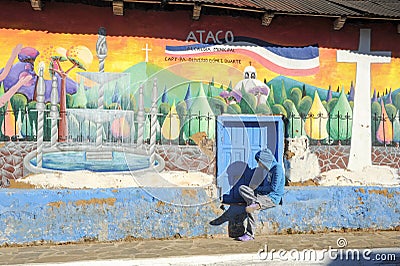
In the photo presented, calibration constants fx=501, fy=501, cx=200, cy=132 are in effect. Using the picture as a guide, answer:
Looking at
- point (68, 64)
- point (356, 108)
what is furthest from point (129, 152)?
point (356, 108)

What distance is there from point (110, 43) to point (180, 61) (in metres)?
1.18

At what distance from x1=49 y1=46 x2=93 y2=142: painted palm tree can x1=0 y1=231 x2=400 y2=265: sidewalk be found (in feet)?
5.90

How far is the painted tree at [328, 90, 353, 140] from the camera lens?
8805mm

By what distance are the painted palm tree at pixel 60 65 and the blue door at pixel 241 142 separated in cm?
242

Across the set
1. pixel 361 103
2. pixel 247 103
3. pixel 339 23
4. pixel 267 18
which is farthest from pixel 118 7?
pixel 361 103

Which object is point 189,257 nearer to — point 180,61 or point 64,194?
point 64,194

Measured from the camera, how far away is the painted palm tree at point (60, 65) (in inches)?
315

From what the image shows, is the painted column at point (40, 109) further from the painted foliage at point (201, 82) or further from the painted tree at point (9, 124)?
the painted tree at point (9, 124)

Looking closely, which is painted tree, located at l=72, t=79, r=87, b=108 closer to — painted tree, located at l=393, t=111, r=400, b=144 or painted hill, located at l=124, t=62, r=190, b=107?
painted hill, located at l=124, t=62, r=190, b=107

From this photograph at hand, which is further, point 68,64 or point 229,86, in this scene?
point 229,86

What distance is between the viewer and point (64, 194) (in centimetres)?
797

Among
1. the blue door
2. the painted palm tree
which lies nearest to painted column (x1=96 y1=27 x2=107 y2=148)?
the painted palm tree

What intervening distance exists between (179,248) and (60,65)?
136 inches

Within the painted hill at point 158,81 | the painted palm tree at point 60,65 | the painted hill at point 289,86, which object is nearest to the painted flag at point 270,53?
the painted hill at point 289,86
